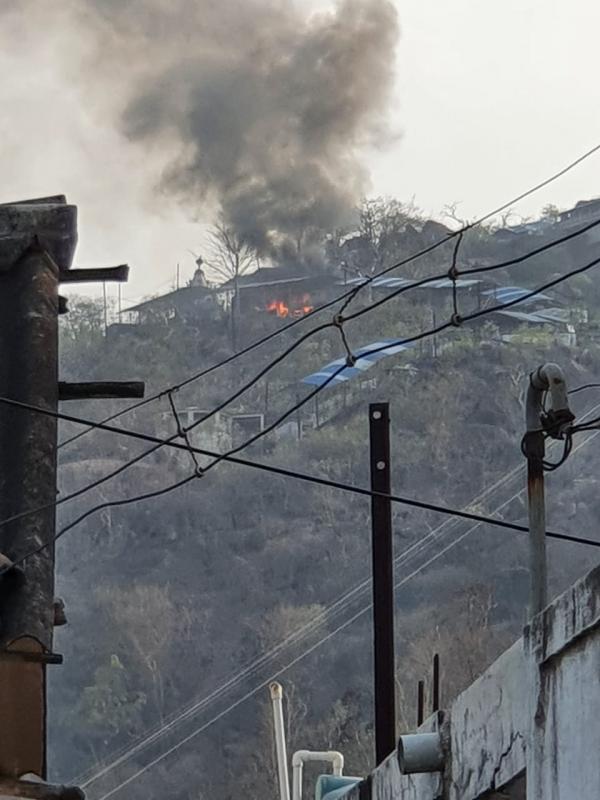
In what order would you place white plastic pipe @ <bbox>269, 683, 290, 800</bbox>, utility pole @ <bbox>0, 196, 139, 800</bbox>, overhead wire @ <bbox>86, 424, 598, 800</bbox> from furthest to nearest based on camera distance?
overhead wire @ <bbox>86, 424, 598, 800</bbox>, white plastic pipe @ <bbox>269, 683, 290, 800</bbox>, utility pole @ <bbox>0, 196, 139, 800</bbox>

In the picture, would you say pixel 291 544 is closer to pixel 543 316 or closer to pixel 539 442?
pixel 543 316

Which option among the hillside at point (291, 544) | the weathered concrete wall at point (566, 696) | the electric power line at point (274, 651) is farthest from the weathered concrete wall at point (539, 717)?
the electric power line at point (274, 651)

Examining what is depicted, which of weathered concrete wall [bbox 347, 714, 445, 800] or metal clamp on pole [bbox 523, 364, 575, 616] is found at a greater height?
metal clamp on pole [bbox 523, 364, 575, 616]

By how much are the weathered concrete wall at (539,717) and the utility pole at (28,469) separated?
72.7 inches

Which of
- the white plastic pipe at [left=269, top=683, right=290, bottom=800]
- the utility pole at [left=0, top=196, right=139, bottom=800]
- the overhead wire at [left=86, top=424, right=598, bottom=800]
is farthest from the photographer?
the overhead wire at [left=86, top=424, right=598, bottom=800]

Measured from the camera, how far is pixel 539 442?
4.63m

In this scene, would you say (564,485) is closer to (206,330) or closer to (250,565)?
(250,565)

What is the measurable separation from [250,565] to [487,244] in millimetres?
34837

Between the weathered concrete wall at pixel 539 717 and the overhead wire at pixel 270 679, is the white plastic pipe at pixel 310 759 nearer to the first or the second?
the weathered concrete wall at pixel 539 717

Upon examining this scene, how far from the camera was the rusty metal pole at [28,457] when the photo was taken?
648cm

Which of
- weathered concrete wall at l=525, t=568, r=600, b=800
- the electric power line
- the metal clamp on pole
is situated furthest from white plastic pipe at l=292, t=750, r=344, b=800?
the electric power line

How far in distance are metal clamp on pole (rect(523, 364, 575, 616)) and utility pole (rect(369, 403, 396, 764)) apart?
392cm

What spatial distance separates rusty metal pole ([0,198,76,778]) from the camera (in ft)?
21.3

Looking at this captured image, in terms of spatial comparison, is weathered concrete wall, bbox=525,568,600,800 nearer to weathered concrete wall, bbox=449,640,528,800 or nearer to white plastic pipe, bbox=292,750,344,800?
weathered concrete wall, bbox=449,640,528,800
